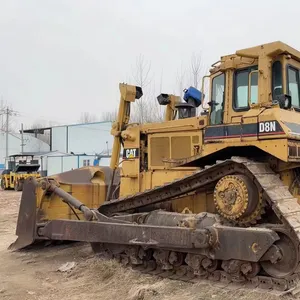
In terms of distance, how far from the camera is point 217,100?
632 cm

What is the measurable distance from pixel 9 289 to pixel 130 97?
3.69 metres

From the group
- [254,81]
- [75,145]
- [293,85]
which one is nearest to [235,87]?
[254,81]

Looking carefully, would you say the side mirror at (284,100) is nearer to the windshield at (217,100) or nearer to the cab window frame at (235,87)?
the cab window frame at (235,87)

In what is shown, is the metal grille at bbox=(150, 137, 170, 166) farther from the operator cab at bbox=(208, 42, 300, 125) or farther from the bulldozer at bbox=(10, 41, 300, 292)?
the operator cab at bbox=(208, 42, 300, 125)

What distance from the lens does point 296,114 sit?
18.6ft

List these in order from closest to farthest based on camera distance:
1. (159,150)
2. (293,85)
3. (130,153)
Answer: (293,85) → (159,150) → (130,153)

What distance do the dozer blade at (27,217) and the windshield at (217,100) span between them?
3.32 m

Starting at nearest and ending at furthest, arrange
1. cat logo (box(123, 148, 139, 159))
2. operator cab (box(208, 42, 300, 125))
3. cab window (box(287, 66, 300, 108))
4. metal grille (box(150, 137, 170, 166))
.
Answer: operator cab (box(208, 42, 300, 125)), cab window (box(287, 66, 300, 108)), metal grille (box(150, 137, 170, 166)), cat logo (box(123, 148, 139, 159))

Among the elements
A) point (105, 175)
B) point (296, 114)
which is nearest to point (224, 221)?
point (296, 114)

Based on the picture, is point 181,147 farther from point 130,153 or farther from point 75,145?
point 75,145

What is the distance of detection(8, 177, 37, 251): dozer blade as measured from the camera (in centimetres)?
747

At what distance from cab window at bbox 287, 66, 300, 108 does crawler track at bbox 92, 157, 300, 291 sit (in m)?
1.16

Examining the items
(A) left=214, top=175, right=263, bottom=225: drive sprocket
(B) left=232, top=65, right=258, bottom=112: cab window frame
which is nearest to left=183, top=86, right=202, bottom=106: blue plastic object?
(B) left=232, top=65, right=258, bottom=112: cab window frame

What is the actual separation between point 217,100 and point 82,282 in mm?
3204
